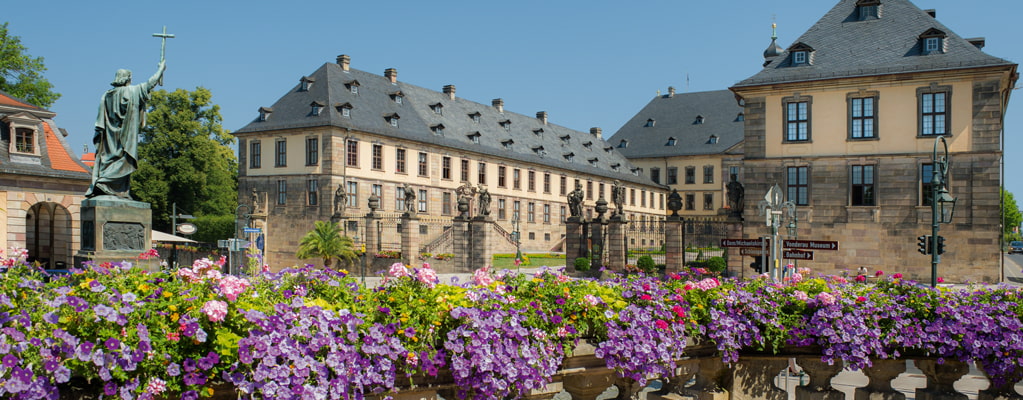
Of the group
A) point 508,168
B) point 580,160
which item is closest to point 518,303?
point 508,168

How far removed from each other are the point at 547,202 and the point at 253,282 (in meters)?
59.3

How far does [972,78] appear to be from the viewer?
2836 cm

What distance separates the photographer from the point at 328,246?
121 ft

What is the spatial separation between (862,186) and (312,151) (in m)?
30.7

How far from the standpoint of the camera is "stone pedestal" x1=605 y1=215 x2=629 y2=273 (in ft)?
97.1

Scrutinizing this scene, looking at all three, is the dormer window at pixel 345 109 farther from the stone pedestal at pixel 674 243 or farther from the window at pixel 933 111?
the window at pixel 933 111

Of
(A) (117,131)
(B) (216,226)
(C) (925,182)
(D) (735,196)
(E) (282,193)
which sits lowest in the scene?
(B) (216,226)

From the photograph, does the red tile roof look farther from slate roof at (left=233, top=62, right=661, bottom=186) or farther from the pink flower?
the pink flower

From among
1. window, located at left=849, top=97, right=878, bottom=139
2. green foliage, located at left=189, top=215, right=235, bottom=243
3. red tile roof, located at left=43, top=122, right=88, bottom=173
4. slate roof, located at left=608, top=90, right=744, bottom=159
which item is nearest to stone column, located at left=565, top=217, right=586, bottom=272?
window, located at left=849, top=97, right=878, bottom=139

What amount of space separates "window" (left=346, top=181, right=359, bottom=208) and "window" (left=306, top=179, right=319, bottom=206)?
1.88m

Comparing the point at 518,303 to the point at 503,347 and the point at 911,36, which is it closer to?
the point at 503,347

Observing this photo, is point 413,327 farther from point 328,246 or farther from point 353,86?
point 353,86

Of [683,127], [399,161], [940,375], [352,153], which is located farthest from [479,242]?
[683,127]

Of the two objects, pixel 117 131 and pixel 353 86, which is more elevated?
pixel 353 86
